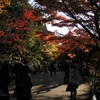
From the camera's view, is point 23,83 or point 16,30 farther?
point 16,30

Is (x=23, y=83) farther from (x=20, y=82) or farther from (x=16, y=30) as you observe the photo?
(x=16, y=30)

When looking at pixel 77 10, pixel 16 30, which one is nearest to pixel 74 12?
pixel 77 10

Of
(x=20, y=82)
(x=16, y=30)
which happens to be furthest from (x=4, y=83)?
(x=16, y=30)

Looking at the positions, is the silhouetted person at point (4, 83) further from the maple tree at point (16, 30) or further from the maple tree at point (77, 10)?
the maple tree at point (16, 30)

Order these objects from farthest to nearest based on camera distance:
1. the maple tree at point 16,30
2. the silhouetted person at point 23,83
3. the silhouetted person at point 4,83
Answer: the maple tree at point 16,30 < the silhouetted person at point 23,83 < the silhouetted person at point 4,83

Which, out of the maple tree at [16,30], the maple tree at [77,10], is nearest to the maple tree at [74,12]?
the maple tree at [77,10]

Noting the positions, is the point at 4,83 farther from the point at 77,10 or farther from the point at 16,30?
the point at 16,30

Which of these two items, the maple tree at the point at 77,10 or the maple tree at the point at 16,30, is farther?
the maple tree at the point at 16,30

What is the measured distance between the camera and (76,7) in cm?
1227

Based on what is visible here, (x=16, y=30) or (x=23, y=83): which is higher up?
(x=16, y=30)

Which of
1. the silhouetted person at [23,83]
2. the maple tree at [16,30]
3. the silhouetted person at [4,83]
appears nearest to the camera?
the silhouetted person at [4,83]

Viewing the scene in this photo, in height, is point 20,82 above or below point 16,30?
below

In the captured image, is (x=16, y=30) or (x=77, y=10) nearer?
(x=77, y=10)

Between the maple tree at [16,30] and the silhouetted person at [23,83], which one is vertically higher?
the maple tree at [16,30]
